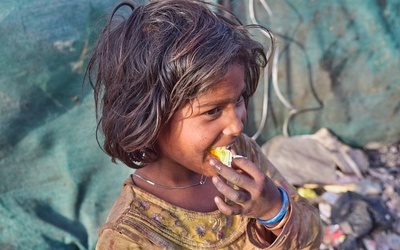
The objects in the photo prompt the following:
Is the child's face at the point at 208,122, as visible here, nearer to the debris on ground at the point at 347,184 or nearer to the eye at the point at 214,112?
the eye at the point at 214,112

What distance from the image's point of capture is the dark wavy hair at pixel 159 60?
52.6 inches

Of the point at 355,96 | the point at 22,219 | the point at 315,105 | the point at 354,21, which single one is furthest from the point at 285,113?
the point at 22,219

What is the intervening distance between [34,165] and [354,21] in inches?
88.5

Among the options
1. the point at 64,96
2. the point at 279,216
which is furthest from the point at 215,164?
the point at 64,96

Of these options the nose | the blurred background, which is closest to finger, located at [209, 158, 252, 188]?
the nose

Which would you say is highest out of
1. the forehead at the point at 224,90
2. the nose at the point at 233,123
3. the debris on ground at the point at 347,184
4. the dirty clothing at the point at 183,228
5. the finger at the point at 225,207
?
the forehead at the point at 224,90

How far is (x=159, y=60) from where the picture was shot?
1.35 metres

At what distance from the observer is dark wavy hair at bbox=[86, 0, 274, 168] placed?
134cm

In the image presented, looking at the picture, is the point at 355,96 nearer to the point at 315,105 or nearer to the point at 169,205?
the point at 315,105

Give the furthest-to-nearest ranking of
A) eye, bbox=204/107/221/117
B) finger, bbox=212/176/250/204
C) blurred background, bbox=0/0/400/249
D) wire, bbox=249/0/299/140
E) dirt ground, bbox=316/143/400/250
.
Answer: wire, bbox=249/0/299/140, dirt ground, bbox=316/143/400/250, blurred background, bbox=0/0/400/249, eye, bbox=204/107/221/117, finger, bbox=212/176/250/204

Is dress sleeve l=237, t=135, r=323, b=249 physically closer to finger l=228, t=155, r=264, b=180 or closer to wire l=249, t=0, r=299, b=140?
finger l=228, t=155, r=264, b=180

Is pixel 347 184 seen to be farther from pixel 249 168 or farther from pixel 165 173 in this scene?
pixel 249 168

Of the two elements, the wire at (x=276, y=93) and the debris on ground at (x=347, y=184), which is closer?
the debris on ground at (x=347, y=184)

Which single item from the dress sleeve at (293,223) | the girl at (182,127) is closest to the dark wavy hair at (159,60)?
the girl at (182,127)
